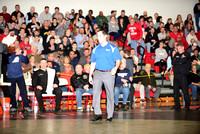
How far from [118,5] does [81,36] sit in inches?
180

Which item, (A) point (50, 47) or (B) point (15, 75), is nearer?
(B) point (15, 75)

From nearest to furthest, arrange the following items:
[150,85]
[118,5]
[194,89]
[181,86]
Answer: [181,86] → [150,85] → [194,89] → [118,5]

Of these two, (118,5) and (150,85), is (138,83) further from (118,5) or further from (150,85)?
(118,5)

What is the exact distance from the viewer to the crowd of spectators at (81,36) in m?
12.6

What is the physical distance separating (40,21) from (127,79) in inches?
275

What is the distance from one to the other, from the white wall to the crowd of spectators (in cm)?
65

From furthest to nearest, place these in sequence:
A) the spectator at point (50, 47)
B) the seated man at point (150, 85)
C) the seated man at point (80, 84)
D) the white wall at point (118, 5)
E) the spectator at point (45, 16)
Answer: the white wall at point (118, 5) < the spectator at point (45, 16) < the spectator at point (50, 47) < the seated man at point (150, 85) < the seated man at point (80, 84)

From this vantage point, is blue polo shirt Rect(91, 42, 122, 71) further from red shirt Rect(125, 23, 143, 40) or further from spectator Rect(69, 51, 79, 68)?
red shirt Rect(125, 23, 143, 40)

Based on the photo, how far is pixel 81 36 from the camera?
574 inches

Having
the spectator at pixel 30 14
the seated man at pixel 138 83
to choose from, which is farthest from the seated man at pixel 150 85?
the spectator at pixel 30 14

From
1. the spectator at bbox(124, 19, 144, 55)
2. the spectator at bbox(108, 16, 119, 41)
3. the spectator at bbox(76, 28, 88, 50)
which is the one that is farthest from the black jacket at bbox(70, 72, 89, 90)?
the spectator at bbox(108, 16, 119, 41)

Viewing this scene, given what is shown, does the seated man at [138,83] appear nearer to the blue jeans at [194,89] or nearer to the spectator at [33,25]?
the blue jeans at [194,89]

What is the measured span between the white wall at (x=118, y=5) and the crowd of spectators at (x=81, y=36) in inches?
25.5

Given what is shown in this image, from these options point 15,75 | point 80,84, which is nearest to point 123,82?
point 80,84
